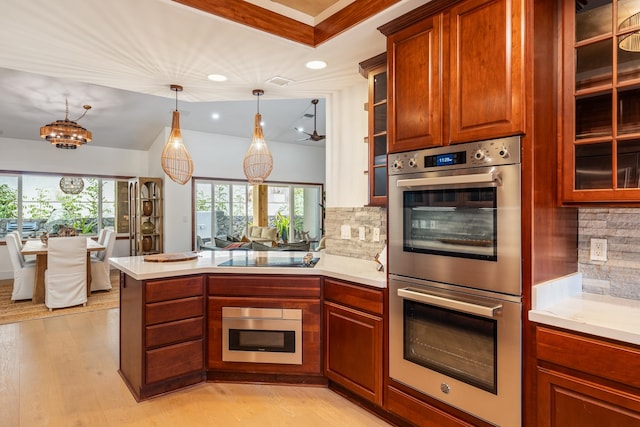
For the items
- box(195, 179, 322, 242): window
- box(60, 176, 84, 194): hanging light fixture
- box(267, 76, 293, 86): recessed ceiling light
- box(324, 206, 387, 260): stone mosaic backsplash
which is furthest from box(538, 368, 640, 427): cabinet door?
box(60, 176, 84, 194): hanging light fixture

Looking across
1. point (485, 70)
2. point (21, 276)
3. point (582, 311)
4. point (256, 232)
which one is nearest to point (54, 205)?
point (21, 276)

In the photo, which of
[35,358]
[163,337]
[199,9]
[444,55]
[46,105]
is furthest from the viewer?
[46,105]

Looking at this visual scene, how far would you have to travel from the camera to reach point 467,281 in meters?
1.86

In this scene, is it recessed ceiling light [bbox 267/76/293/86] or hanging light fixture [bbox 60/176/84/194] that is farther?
hanging light fixture [bbox 60/176/84/194]

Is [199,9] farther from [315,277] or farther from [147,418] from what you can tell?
[147,418]

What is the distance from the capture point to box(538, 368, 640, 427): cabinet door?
1377mm

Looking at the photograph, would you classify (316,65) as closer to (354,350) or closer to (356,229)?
(356,229)

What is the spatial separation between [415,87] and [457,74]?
10.6 inches

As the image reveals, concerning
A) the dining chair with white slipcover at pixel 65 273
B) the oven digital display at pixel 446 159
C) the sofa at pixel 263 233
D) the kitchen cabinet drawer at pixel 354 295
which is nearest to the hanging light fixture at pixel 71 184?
the dining chair with white slipcover at pixel 65 273

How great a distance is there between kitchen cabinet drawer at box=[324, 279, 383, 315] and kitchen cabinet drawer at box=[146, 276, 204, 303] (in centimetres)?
97

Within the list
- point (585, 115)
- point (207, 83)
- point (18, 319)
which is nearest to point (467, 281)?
point (585, 115)

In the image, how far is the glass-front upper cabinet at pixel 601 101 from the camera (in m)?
1.65

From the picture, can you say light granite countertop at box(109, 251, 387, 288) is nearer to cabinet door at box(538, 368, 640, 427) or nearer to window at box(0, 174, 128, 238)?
cabinet door at box(538, 368, 640, 427)

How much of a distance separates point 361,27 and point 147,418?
286 cm
